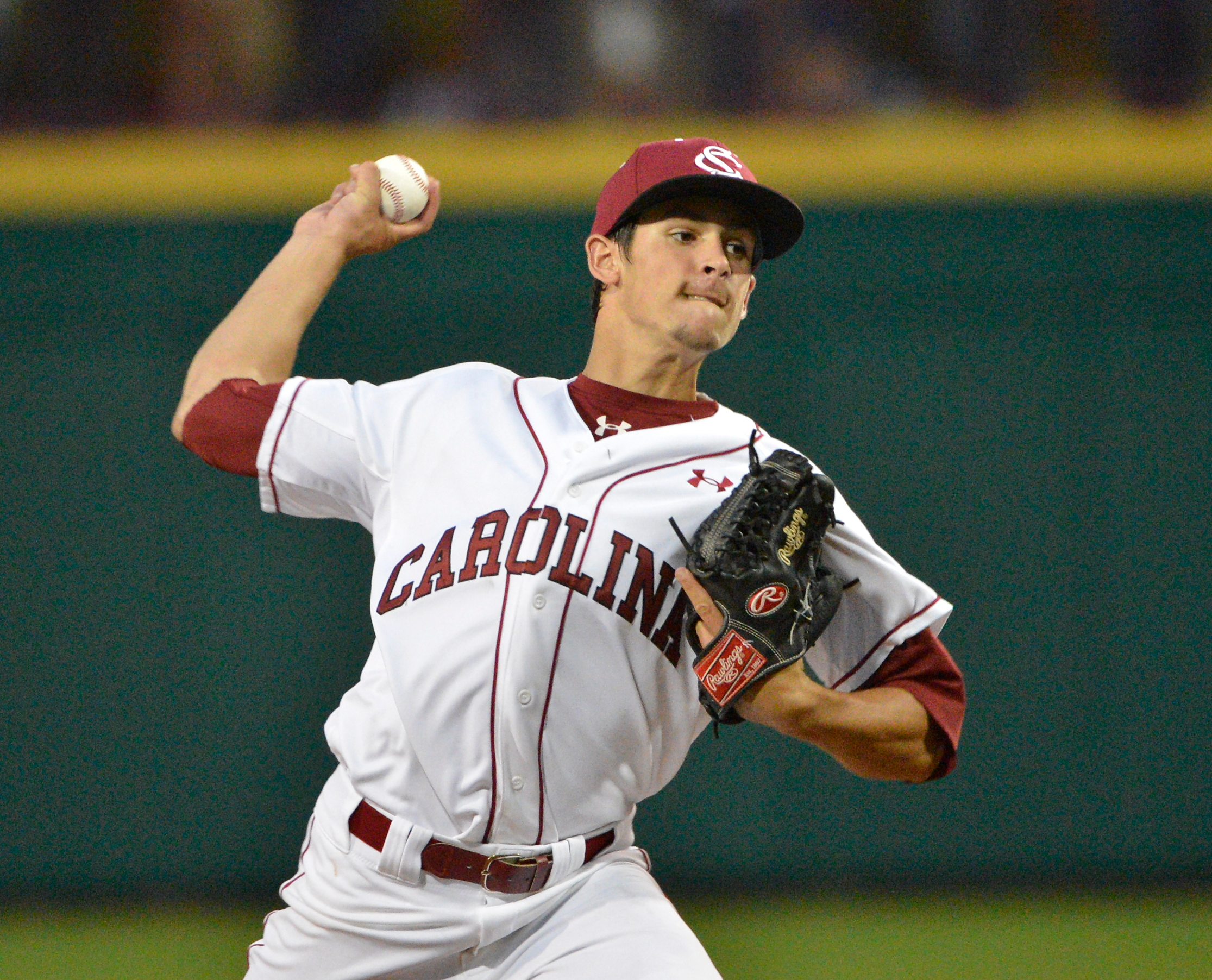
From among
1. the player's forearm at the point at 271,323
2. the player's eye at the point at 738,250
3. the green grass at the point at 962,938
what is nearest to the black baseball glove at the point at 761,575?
the player's eye at the point at 738,250

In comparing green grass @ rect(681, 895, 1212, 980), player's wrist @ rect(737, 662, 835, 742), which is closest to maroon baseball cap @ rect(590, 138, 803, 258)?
player's wrist @ rect(737, 662, 835, 742)

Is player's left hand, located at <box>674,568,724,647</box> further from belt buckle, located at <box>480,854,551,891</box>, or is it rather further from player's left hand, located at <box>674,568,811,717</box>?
belt buckle, located at <box>480,854,551,891</box>

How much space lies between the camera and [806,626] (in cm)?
172

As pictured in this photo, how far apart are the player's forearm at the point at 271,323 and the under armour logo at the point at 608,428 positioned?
49 cm

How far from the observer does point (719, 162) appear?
202 cm

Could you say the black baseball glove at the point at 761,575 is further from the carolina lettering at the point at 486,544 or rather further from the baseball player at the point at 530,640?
the carolina lettering at the point at 486,544

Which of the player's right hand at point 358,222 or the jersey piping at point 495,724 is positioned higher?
the player's right hand at point 358,222

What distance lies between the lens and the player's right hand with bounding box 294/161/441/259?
6.76 ft

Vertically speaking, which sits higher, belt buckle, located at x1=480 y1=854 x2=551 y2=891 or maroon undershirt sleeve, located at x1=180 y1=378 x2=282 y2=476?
maroon undershirt sleeve, located at x1=180 y1=378 x2=282 y2=476

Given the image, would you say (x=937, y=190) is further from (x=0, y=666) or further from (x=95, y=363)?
(x=0, y=666)

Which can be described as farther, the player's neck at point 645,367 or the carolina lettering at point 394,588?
the player's neck at point 645,367

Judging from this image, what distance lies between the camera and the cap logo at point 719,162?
1.99 metres

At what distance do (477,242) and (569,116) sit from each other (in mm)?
642

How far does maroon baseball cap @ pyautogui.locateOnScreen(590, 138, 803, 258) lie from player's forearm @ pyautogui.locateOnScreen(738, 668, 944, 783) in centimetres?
77
